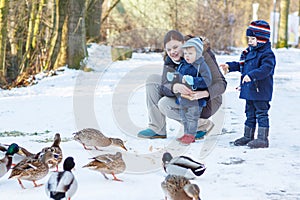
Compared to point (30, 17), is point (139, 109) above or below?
below

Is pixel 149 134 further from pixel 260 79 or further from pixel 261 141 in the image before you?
pixel 260 79

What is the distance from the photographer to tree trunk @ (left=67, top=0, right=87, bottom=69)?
12.7 metres

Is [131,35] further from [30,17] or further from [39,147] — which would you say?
[39,147]

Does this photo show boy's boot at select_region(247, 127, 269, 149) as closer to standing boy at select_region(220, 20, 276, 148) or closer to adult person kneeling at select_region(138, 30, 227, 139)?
standing boy at select_region(220, 20, 276, 148)

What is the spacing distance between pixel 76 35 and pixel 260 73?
873 cm

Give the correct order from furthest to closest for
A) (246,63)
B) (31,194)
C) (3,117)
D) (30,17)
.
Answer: (30,17) → (3,117) → (246,63) → (31,194)

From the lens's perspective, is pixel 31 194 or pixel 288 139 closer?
pixel 31 194

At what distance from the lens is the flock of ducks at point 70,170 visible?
316 centimetres

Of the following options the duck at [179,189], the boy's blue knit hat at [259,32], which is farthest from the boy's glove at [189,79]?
the duck at [179,189]

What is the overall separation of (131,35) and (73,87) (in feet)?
32.7

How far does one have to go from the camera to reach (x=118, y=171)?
398cm

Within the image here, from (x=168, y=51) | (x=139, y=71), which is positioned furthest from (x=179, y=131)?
(x=139, y=71)

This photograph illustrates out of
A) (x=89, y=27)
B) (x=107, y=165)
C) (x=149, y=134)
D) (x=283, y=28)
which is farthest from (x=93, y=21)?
(x=107, y=165)

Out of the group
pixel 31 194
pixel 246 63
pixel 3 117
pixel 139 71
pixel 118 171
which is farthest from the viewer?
pixel 139 71
